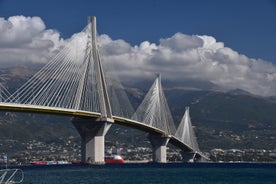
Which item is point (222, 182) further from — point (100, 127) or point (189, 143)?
point (189, 143)

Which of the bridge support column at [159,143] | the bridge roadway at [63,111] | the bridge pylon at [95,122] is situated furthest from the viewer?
the bridge support column at [159,143]

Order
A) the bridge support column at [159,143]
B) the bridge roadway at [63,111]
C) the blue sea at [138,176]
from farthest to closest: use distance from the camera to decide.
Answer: the bridge support column at [159,143]
the bridge roadway at [63,111]
the blue sea at [138,176]

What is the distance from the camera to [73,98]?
9719 cm

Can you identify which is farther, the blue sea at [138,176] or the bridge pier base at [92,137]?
the bridge pier base at [92,137]

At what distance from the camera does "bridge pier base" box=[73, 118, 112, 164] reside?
10488 cm

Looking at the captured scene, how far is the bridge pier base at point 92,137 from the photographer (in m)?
105

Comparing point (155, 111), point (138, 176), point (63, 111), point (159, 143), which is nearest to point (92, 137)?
point (63, 111)

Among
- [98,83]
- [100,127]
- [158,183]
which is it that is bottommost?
[158,183]

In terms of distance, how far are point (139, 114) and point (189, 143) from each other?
2455cm

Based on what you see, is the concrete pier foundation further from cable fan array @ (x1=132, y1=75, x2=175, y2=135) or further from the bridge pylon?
the bridge pylon

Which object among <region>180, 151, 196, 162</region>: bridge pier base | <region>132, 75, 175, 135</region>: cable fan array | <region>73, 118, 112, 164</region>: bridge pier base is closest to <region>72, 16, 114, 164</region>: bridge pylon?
<region>73, 118, 112, 164</region>: bridge pier base

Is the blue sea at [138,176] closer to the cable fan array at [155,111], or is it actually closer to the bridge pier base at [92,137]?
the bridge pier base at [92,137]

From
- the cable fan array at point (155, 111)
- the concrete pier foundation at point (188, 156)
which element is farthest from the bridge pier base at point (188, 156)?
the cable fan array at point (155, 111)

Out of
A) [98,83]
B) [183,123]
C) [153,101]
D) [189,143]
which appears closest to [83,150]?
[98,83]
